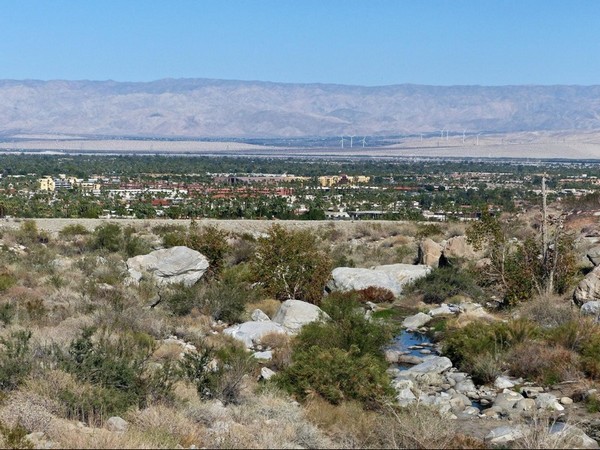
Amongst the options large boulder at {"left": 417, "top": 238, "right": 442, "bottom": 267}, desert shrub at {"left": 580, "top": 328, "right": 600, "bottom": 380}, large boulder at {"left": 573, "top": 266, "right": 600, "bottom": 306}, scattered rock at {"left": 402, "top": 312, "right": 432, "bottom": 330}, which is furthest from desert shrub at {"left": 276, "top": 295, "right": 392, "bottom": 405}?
large boulder at {"left": 417, "top": 238, "right": 442, "bottom": 267}

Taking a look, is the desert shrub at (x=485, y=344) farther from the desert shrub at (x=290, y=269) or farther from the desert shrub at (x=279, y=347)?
the desert shrub at (x=290, y=269)

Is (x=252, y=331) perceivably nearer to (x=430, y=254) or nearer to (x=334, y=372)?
(x=334, y=372)

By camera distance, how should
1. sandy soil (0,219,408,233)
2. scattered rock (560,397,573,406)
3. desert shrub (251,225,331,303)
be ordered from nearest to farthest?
scattered rock (560,397,573,406), desert shrub (251,225,331,303), sandy soil (0,219,408,233)

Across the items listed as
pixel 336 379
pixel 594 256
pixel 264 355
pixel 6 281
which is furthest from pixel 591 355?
pixel 6 281

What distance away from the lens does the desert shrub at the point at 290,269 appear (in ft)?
85.0

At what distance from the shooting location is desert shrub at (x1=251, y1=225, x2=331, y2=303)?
85.0ft

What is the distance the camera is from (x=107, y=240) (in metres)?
34.6

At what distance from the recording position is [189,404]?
12.2 metres

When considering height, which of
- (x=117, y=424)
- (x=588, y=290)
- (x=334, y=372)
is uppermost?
(x=117, y=424)

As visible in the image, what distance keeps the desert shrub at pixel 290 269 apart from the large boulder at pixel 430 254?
6475 millimetres

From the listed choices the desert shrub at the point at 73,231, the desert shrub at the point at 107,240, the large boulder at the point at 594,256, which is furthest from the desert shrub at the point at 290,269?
the desert shrub at the point at 73,231

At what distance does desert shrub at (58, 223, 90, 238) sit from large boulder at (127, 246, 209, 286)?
484 inches

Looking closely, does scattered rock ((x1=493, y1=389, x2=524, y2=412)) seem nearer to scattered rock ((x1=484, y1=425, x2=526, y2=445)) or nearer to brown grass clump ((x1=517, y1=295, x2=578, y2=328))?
scattered rock ((x1=484, y1=425, x2=526, y2=445))

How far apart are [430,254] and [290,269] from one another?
8141 mm
